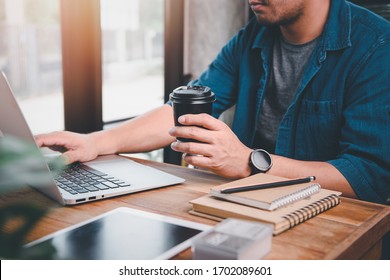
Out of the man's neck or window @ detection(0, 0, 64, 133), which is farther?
window @ detection(0, 0, 64, 133)

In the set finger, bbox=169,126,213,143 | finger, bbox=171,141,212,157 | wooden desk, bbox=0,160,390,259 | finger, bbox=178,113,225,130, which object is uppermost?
finger, bbox=178,113,225,130

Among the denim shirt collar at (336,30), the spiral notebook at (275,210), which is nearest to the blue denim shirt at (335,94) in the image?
the denim shirt collar at (336,30)

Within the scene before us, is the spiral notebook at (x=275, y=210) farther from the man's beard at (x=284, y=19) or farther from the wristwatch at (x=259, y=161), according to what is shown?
the man's beard at (x=284, y=19)

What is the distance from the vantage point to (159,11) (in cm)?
260

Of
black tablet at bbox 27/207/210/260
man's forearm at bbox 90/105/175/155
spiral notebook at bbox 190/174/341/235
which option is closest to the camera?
black tablet at bbox 27/207/210/260

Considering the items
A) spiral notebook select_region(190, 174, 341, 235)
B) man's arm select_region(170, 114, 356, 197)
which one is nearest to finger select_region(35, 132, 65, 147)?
man's arm select_region(170, 114, 356, 197)

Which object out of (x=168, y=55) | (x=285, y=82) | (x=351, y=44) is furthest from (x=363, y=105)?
(x=168, y=55)

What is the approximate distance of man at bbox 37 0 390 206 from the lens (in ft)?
3.71

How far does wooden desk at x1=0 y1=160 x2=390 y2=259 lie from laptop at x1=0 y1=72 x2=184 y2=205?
0.06 ft

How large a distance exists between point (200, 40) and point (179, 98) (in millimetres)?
1781

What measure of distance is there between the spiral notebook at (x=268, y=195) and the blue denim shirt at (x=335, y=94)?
0.26 m

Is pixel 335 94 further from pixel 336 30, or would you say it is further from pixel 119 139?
pixel 119 139

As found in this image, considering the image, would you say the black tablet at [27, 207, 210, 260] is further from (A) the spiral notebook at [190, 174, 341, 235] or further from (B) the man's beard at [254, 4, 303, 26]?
(B) the man's beard at [254, 4, 303, 26]
